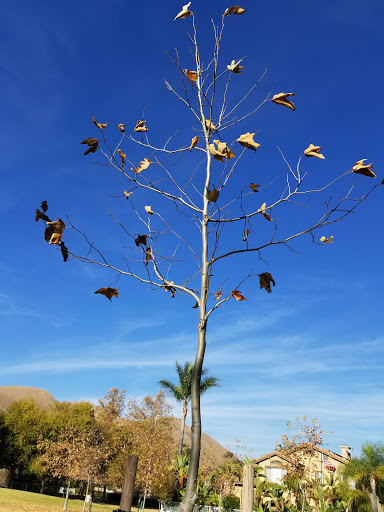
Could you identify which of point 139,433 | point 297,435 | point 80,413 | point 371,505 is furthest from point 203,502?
point 80,413

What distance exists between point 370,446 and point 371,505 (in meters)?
5.14

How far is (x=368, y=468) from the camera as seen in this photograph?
40594mm

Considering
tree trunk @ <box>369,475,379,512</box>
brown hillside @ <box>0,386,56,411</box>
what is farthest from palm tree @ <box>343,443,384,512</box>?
brown hillside @ <box>0,386,56,411</box>

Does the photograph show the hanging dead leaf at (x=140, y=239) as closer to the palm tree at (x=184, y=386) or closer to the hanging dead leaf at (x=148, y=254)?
the hanging dead leaf at (x=148, y=254)

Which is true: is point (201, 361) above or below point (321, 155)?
below

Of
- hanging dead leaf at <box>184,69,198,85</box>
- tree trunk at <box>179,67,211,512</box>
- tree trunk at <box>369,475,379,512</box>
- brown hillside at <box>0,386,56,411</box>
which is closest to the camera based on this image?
tree trunk at <box>179,67,211,512</box>

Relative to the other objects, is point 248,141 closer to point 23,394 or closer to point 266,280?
point 266,280

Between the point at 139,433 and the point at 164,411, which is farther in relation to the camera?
the point at 164,411

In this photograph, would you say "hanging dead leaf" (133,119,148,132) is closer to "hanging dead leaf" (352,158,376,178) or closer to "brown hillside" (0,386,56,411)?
"hanging dead leaf" (352,158,376,178)

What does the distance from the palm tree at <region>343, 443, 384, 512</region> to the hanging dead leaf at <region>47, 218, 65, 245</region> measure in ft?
150

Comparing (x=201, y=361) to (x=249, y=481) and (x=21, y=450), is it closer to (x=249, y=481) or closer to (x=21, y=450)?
(x=249, y=481)

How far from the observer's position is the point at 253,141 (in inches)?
141

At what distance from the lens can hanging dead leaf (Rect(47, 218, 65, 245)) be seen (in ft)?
11.7

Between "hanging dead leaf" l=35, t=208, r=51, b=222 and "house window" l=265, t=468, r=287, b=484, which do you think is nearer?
"hanging dead leaf" l=35, t=208, r=51, b=222
